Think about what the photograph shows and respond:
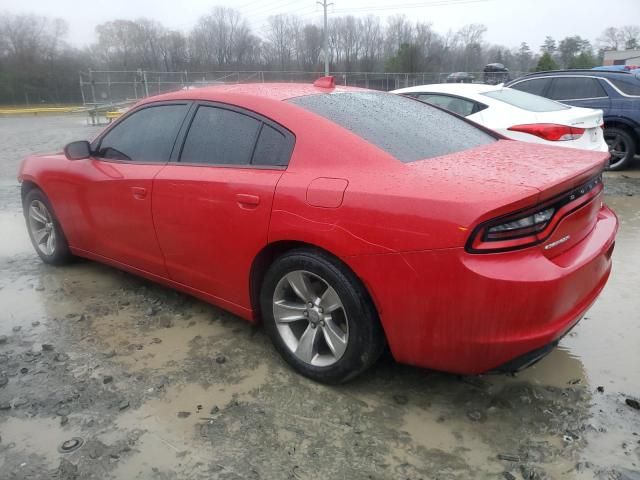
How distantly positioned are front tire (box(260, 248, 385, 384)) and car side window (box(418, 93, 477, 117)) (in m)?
4.66

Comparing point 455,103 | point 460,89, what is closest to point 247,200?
point 455,103

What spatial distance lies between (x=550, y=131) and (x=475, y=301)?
187 inches

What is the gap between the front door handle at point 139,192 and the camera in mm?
3407

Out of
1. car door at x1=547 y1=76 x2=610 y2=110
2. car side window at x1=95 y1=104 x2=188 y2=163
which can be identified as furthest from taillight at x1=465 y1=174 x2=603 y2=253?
car door at x1=547 y1=76 x2=610 y2=110

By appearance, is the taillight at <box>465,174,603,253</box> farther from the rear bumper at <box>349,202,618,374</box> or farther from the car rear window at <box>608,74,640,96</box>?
the car rear window at <box>608,74,640,96</box>

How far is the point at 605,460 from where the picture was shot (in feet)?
7.17

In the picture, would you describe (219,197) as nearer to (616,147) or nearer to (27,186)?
(27,186)

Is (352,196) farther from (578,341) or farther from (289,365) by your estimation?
(578,341)

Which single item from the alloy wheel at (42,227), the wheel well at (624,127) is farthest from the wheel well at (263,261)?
the wheel well at (624,127)

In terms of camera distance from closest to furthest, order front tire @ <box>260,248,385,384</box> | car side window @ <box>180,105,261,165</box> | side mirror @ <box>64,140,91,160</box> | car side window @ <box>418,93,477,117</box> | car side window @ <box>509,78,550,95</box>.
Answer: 1. front tire @ <box>260,248,385,384</box>
2. car side window @ <box>180,105,261,165</box>
3. side mirror @ <box>64,140,91,160</box>
4. car side window @ <box>418,93,477,117</box>
5. car side window @ <box>509,78,550,95</box>

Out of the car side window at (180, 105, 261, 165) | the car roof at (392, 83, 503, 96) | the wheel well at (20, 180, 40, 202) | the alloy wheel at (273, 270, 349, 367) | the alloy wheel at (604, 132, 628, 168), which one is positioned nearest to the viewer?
the alloy wheel at (273, 270, 349, 367)

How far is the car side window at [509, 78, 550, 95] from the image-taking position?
29.9 feet

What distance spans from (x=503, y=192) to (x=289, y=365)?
1.52 m

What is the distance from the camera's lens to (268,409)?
2.58 metres
